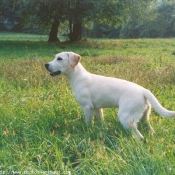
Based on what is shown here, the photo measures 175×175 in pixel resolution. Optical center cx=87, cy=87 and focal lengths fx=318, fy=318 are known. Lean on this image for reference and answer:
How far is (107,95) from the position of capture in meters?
4.91

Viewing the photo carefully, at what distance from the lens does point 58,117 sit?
530cm

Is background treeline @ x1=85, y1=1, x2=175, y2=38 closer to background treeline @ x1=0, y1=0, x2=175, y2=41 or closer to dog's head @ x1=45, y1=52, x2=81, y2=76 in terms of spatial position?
background treeline @ x1=0, y1=0, x2=175, y2=41

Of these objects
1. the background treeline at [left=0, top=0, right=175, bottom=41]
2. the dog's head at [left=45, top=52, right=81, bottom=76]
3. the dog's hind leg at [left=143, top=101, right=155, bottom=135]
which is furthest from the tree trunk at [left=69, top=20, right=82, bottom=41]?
the dog's hind leg at [left=143, top=101, right=155, bottom=135]

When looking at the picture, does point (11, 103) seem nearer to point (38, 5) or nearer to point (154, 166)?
point (154, 166)

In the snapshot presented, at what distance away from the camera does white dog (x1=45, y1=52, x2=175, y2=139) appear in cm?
443

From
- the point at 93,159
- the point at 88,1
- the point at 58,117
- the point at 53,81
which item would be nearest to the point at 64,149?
the point at 93,159

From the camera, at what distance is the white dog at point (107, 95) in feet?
14.5

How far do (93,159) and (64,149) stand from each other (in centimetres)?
59

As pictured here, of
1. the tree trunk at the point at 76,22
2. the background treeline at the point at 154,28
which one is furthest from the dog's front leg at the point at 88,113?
the background treeline at the point at 154,28

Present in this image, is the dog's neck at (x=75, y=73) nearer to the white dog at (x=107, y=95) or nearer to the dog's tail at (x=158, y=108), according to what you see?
the white dog at (x=107, y=95)

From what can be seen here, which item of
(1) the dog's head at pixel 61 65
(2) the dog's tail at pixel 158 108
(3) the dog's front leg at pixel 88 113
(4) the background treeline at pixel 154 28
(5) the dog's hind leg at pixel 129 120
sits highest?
(1) the dog's head at pixel 61 65

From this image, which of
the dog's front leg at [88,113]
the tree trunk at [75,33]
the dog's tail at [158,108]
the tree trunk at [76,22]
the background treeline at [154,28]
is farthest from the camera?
the background treeline at [154,28]

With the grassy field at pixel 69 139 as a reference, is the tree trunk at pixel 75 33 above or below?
below

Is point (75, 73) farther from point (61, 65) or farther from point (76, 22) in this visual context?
point (76, 22)
